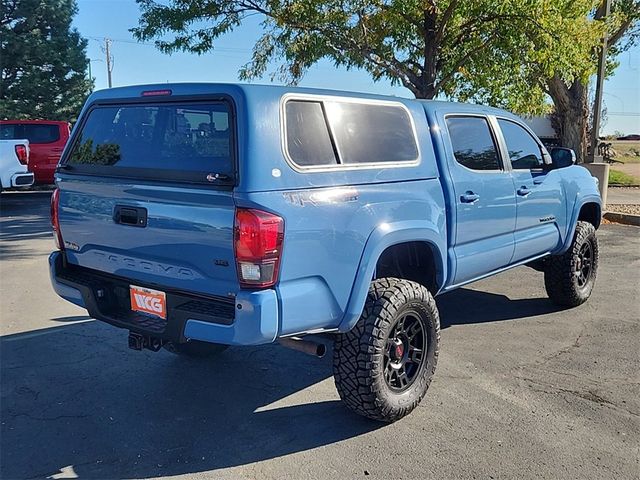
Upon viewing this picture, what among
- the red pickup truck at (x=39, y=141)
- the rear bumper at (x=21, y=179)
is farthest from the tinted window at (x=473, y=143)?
the red pickup truck at (x=39, y=141)

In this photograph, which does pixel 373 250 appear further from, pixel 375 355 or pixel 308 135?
pixel 308 135

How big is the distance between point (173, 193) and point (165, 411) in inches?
57.7

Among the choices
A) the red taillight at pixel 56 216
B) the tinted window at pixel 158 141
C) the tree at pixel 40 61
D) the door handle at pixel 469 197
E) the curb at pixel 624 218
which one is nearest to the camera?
the tinted window at pixel 158 141

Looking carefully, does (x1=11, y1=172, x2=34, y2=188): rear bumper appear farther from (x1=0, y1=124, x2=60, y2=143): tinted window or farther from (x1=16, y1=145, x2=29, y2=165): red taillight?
(x1=0, y1=124, x2=60, y2=143): tinted window

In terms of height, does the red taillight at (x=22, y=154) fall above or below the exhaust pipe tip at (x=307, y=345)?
above

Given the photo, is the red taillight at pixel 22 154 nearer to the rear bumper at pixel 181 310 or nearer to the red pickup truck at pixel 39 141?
the red pickup truck at pixel 39 141

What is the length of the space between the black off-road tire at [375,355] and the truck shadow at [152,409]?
191 millimetres

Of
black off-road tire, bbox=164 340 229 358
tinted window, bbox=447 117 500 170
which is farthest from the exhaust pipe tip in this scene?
tinted window, bbox=447 117 500 170

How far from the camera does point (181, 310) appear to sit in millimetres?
3029

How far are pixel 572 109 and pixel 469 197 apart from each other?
11806 millimetres

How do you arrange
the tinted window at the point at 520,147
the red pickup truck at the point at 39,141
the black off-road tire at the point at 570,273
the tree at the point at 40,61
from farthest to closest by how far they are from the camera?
the tree at the point at 40,61
the red pickup truck at the point at 39,141
the black off-road tire at the point at 570,273
the tinted window at the point at 520,147

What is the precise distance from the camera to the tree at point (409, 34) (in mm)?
9922

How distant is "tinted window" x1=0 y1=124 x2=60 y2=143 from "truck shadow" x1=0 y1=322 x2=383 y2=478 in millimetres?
11969

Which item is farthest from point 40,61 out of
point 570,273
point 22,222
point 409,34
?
point 570,273
